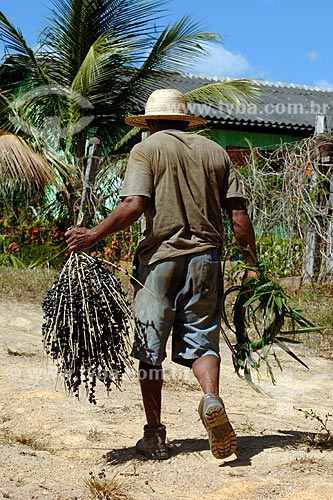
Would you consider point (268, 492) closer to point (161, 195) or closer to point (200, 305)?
point (200, 305)

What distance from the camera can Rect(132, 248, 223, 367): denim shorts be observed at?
4277mm

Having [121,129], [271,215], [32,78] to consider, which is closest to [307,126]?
[121,129]

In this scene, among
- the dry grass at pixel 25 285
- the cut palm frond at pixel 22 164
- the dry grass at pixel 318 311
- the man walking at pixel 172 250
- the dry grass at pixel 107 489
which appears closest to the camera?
the dry grass at pixel 107 489

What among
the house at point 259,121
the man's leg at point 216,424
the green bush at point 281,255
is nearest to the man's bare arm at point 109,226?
the man's leg at point 216,424

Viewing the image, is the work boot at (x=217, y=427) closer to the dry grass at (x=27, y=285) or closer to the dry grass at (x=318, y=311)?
the dry grass at (x=318, y=311)

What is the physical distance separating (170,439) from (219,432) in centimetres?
85

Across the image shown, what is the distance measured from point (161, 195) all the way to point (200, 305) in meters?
0.63

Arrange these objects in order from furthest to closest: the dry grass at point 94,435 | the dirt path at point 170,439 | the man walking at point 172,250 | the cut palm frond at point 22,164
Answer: the cut palm frond at point 22,164, the dry grass at point 94,435, the man walking at point 172,250, the dirt path at point 170,439

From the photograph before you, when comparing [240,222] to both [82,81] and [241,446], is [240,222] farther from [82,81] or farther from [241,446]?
[82,81]

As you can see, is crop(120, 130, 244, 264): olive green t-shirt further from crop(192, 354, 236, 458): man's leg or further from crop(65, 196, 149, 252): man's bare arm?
A: crop(192, 354, 236, 458): man's leg

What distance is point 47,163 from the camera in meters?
11.7

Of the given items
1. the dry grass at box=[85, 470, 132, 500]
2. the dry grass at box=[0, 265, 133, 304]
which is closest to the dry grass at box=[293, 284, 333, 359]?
the dry grass at box=[0, 265, 133, 304]

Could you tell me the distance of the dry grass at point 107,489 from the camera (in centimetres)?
367

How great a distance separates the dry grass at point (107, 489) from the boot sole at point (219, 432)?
0.49m
